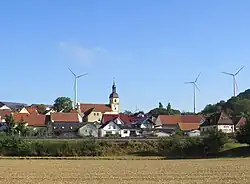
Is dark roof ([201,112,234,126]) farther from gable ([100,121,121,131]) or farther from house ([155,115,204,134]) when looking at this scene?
gable ([100,121,121,131])

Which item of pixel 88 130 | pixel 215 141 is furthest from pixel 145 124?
pixel 215 141

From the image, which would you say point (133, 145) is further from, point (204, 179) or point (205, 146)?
point (204, 179)

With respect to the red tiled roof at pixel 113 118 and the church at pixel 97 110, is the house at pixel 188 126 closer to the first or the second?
the red tiled roof at pixel 113 118

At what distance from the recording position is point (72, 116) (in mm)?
143125

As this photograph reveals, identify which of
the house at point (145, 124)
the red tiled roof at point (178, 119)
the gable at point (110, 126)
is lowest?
the gable at point (110, 126)

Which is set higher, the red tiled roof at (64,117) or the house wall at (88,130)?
the red tiled roof at (64,117)

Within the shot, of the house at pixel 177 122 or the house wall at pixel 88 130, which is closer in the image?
the house wall at pixel 88 130

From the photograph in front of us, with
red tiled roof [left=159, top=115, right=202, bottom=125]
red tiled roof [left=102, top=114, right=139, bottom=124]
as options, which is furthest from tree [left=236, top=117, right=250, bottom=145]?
red tiled roof [left=159, top=115, right=202, bottom=125]

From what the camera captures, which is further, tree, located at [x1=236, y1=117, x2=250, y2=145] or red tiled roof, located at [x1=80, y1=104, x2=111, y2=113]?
red tiled roof, located at [x1=80, y1=104, x2=111, y2=113]

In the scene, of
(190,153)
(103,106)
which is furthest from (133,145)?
(103,106)

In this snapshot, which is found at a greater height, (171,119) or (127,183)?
(171,119)

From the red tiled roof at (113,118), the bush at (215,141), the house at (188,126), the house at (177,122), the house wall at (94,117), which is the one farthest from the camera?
the house wall at (94,117)

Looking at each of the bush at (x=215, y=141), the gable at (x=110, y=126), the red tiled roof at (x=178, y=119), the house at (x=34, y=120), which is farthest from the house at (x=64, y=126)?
the bush at (x=215, y=141)

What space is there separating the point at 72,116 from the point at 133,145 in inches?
2510
